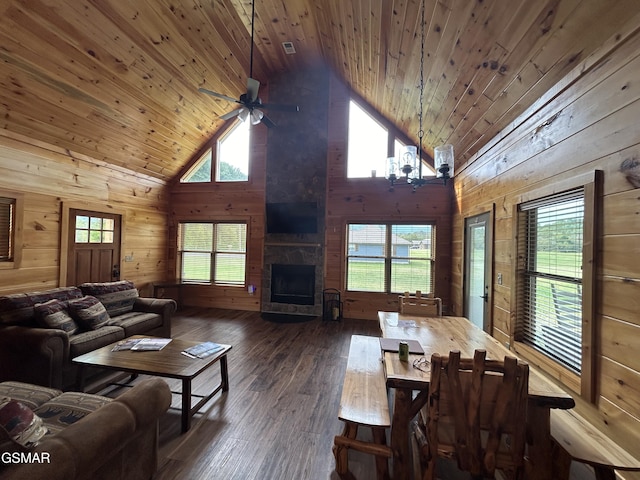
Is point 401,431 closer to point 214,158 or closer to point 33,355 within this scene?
point 33,355

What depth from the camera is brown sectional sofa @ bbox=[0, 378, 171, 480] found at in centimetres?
107

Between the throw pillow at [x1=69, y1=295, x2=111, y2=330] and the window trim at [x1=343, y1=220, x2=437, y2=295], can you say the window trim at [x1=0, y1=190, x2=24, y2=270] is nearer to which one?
the throw pillow at [x1=69, y1=295, x2=111, y2=330]

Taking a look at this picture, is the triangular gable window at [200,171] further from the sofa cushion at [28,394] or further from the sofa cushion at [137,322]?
the sofa cushion at [28,394]

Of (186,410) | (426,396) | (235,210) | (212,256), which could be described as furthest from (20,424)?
(212,256)

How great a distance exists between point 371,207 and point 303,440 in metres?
4.32

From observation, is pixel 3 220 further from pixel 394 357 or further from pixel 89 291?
pixel 394 357

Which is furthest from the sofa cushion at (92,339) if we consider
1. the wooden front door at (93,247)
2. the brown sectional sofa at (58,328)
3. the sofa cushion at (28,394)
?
the wooden front door at (93,247)

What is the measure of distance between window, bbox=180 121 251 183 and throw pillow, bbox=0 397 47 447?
5.47 meters

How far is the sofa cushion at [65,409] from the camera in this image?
1570mm

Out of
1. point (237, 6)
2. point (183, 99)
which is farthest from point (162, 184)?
point (237, 6)

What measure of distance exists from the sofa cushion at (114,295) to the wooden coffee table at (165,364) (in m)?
1.30

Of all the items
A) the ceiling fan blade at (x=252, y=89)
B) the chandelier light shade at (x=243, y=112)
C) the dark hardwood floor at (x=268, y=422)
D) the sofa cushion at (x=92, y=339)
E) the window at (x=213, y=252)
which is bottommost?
the dark hardwood floor at (x=268, y=422)

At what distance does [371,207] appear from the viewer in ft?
18.4

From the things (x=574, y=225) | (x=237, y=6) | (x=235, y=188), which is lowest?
(x=574, y=225)
